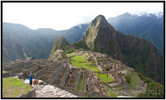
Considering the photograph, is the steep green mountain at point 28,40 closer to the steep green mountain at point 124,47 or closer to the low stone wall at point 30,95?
the steep green mountain at point 124,47

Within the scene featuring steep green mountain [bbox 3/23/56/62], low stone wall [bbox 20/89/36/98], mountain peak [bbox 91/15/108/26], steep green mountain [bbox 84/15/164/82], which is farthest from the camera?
Result: steep green mountain [bbox 3/23/56/62]

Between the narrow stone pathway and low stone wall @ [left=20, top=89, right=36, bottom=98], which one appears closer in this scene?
low stone wall @ [left=20, top=89, right=36, bottom=98]

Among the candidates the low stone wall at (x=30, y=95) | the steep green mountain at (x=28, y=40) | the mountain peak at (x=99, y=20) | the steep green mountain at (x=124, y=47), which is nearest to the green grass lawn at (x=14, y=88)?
the low stone wall at (x=30, y=95)

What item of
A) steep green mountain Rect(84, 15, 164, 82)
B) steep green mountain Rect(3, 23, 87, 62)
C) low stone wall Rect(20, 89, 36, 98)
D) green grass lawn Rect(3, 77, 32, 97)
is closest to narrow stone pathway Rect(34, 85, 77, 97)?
low stone wall Rect(20, 89, 36, 98)

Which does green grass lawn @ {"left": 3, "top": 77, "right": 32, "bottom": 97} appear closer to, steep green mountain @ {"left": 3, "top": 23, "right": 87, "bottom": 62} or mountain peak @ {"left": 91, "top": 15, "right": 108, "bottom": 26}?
mountain peak @ {"left": 91, "top": 15, "right": 108, "bottom": 26}

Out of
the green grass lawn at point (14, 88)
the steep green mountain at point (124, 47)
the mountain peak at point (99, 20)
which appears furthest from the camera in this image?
the mountain peak at point (99, 20)
